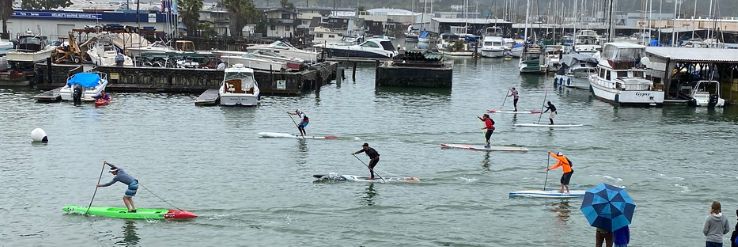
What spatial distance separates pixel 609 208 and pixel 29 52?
62.1m

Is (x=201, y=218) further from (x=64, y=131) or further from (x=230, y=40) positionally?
(x=230, y=40)

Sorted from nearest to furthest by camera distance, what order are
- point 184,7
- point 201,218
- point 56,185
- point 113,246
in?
point 113,246 → point 201,218 → point 56,185 → point 184,7

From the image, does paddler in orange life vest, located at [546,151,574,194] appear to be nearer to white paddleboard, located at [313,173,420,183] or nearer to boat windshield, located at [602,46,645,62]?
white paddleboard, located at [313,173,420,183]

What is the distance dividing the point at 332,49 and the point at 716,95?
52.8m

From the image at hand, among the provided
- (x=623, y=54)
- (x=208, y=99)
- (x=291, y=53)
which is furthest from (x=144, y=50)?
(x=623, y=54)

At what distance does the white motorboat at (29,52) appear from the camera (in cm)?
7112

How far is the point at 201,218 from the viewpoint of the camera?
27.3 meters

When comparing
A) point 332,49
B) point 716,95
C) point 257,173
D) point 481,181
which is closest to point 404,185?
point 481,181

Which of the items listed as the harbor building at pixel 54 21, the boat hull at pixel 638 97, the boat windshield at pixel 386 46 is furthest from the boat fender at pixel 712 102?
the harbor building at pixel 54 21

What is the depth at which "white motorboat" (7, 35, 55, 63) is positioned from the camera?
71.1 m

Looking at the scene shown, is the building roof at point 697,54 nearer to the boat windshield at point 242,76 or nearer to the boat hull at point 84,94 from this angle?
the boat windshield at point 242,76

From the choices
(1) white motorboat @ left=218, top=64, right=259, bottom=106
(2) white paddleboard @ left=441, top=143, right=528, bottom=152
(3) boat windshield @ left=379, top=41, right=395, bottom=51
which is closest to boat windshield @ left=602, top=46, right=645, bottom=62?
(1) white motorboat @ left=218, top=64, right=259, bottom=106

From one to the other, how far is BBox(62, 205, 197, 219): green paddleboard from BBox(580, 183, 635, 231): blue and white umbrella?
40.3ft

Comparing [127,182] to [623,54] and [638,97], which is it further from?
[623,54]
